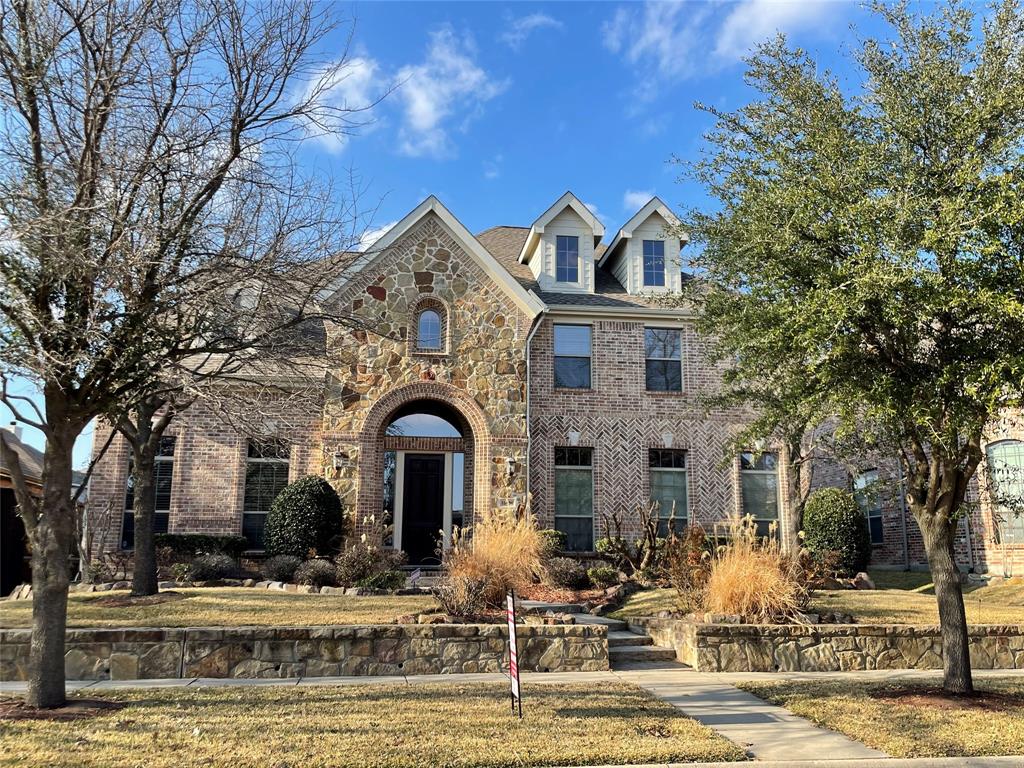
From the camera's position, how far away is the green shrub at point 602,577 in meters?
15.5

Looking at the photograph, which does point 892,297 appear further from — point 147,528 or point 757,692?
point 147,528

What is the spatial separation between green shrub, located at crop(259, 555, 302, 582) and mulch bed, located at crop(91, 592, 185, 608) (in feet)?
9.49

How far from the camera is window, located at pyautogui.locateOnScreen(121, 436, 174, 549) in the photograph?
17750 mm

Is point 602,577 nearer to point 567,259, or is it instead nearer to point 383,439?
point 383,439

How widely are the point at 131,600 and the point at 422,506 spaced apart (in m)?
7.55

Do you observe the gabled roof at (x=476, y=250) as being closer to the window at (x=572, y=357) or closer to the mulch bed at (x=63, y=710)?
the window at (x=572, y=357)

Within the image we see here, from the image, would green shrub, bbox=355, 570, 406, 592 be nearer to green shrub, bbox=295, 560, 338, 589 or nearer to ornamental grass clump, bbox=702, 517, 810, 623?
green shrub, bbox=295, 560, 338, 589

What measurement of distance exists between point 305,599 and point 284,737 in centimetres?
658

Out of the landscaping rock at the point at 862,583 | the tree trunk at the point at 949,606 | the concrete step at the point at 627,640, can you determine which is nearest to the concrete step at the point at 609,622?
the concrete step at the point at 627,640

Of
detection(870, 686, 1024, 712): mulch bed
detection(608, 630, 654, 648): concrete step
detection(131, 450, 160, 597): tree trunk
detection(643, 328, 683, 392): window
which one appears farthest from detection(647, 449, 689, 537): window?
detection(131, 450, 160, 597): tree trunk

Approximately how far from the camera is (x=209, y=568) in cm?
1518

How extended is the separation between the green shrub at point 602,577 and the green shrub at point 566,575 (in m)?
0.14

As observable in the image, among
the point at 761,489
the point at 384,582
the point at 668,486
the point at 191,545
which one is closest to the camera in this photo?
the point at 384,582

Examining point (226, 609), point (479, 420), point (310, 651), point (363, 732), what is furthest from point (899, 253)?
point (479, 420)
